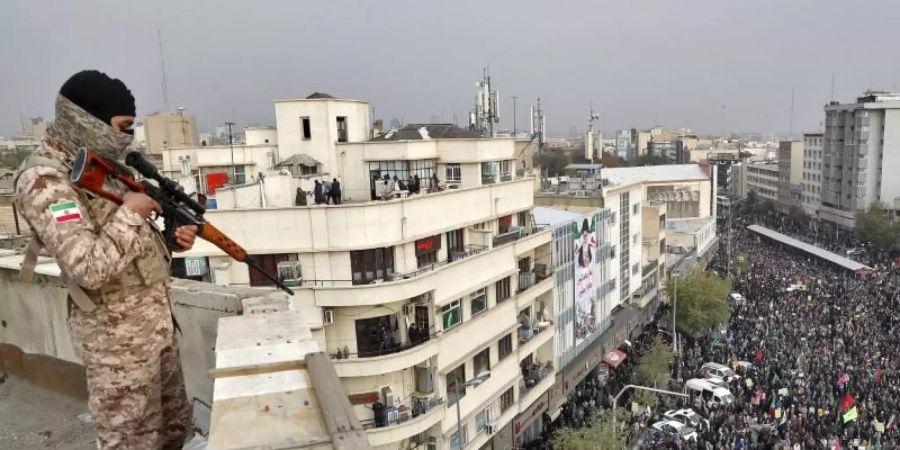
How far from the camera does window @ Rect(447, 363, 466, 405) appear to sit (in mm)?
19703

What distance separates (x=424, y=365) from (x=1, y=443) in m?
13.5

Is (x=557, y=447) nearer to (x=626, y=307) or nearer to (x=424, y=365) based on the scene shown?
(x=424, y=365)

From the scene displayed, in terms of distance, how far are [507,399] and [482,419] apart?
1.95m

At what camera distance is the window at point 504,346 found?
22047 millimetres

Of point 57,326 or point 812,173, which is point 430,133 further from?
point 812,173

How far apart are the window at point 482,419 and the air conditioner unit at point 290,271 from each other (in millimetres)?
7936

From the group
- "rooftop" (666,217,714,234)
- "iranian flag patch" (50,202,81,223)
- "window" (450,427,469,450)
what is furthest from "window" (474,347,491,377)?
"rooftop" (666,217,714,234)

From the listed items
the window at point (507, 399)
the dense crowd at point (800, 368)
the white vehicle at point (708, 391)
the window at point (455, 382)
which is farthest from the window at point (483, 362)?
the white vehicle at point (708, 391)

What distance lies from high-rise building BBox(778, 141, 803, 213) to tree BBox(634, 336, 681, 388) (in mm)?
64621

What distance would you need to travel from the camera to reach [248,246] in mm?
16594

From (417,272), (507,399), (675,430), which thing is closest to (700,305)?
(675,430)

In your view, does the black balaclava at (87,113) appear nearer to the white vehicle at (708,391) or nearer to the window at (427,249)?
the window at (427,249)

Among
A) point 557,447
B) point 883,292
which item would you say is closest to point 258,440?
point 557,447

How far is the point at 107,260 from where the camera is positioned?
304 cm
